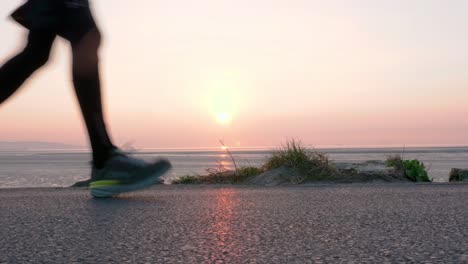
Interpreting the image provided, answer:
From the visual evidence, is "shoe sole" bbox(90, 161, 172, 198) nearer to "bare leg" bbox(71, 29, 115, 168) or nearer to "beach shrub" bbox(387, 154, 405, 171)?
"bare leg" bbox(71, 29, 115, 168)

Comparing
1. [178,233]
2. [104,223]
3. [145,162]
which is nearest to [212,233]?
[178,233]

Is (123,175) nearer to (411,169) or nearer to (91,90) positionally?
(91,90)

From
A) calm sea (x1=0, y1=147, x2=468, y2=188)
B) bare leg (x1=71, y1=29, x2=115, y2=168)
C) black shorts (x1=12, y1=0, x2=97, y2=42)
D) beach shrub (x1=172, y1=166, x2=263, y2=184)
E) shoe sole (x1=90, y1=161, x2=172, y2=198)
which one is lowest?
calm sea (x1=0, y1=147, x2=468, y2=188)

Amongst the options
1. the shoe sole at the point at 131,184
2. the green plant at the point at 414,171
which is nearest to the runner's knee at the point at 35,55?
the shoe sole at the point at 131,184

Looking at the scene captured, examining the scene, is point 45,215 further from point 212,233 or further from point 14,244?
point 212,233

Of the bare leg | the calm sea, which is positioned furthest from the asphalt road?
the calm sea

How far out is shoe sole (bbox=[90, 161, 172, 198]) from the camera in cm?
312

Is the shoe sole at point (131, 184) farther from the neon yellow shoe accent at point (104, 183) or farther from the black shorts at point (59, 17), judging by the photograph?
the black shorts at point (59, 17)

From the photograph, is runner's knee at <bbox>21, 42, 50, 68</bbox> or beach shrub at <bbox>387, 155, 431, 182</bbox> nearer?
Result: runner's knee at <bbox>21, 42, 50, 68</bbox>

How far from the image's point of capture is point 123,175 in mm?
3102

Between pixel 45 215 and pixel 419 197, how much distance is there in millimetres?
2004

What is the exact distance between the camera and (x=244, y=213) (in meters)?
2.54

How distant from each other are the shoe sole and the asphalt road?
0.24 ft

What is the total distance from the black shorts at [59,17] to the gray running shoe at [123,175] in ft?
2.28
